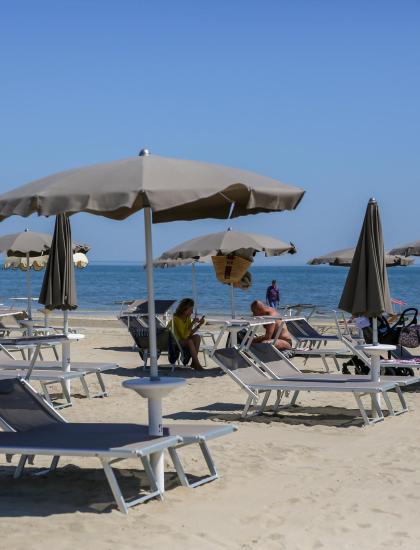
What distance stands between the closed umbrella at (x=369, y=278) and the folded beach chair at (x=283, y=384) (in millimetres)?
633

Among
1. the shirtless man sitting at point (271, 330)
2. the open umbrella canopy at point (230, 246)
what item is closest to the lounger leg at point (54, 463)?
the shirtless man sitting at point (271, 330)

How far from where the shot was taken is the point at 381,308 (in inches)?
331

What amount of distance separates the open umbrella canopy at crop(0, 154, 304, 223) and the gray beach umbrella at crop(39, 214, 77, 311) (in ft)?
13.7

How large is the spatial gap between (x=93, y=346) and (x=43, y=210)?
428 inches

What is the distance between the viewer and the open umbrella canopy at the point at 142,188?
500 cm

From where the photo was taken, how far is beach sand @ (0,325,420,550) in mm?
4484

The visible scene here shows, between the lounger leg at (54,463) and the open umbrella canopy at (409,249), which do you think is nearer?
the lounger leg at (54,463)

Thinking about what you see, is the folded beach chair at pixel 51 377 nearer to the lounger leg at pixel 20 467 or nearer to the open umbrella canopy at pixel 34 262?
the lounger leg at pixel 20 467

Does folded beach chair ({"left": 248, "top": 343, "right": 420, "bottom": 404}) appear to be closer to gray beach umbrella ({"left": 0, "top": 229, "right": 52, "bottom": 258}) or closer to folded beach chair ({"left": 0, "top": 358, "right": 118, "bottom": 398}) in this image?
folded beach chair ({"left": 0, "top": 358, "right": 118, "bottom": 398})

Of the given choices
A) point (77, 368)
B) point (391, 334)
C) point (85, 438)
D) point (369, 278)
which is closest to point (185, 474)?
point (85, 438)

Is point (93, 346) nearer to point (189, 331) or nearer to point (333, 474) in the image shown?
point (189, 331)

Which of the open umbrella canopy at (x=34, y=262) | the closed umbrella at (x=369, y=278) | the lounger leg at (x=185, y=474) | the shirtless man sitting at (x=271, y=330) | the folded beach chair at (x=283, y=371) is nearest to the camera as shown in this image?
the lounger leg at (x=185, y=474)

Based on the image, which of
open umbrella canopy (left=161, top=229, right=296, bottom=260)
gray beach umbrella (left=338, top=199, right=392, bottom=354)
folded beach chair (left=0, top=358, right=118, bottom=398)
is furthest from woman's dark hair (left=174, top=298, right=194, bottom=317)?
gray beach umbrella (left=338, top=199, right=392, bottom=354)

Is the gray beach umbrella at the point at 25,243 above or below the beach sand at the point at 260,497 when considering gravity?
above
